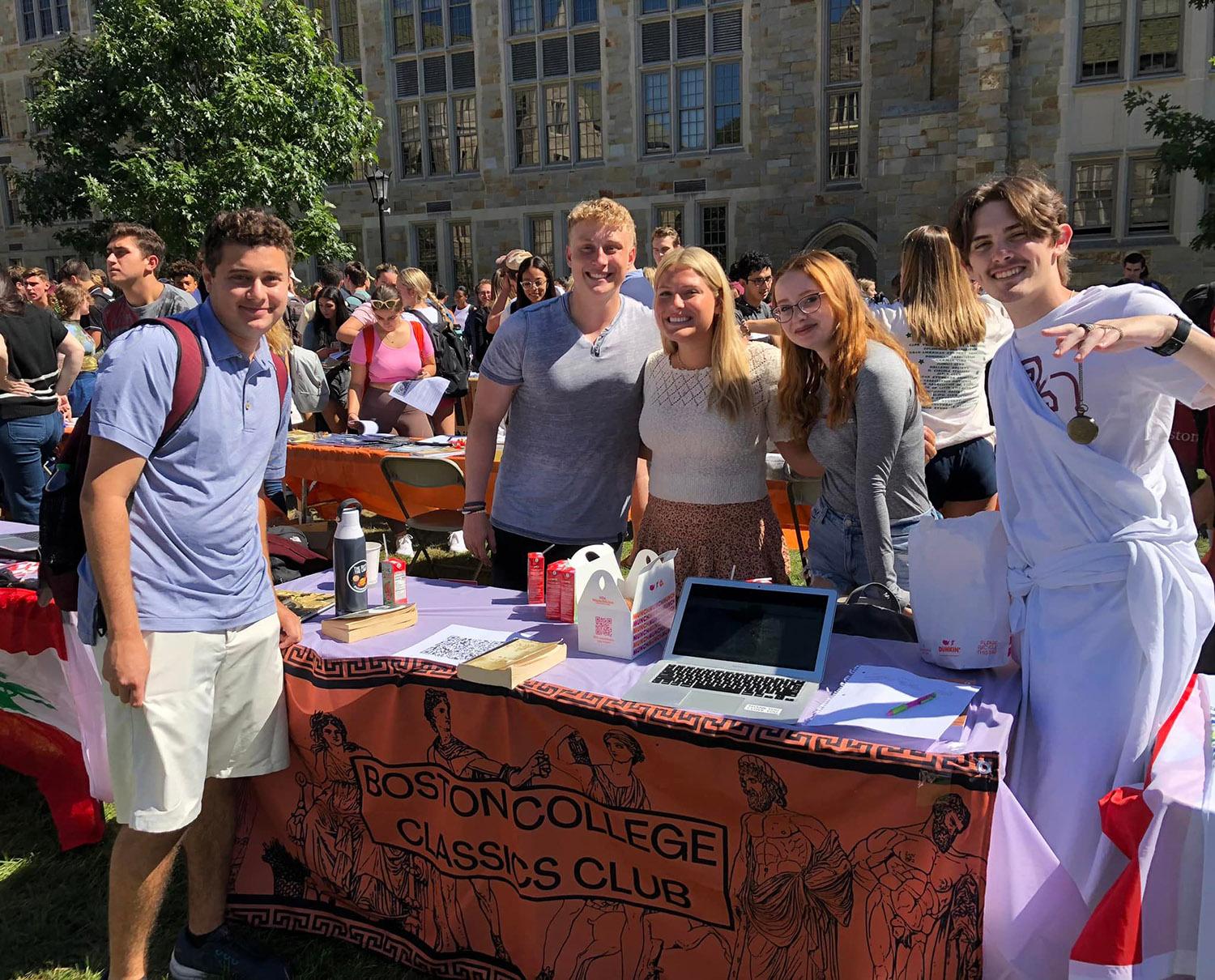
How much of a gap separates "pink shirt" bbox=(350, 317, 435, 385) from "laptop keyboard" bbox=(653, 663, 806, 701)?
14.8ft

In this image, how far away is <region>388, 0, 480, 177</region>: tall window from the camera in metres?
20.2

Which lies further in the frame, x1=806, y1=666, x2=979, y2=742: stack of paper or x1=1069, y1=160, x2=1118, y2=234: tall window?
x1=1069, y1=160, x2=1118, y2=234: tall window

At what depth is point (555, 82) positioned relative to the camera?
19.4m

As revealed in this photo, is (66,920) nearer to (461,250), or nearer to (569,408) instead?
(569,408)

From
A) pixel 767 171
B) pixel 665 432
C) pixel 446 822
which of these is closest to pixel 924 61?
pixel 767 171

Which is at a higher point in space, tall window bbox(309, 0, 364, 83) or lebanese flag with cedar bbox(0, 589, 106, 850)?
tall window bbox(309, 0, 364, 83)

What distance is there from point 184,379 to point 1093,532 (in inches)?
75.6

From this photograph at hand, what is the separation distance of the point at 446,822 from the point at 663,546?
3.41ft

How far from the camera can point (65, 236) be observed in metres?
19.5

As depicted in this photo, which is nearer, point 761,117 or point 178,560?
point 178,560

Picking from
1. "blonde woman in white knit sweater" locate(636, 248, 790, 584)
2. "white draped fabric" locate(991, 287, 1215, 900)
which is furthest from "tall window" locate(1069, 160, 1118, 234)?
"white draped fabric" locate(991, 287, 1215, 900)

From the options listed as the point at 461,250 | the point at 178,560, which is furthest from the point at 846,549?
the point at 461,250

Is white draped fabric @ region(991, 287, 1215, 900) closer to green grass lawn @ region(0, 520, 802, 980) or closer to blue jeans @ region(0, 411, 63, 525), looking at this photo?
green grass lawn @ region(0, 520, 802, 980)

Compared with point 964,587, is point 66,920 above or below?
below
